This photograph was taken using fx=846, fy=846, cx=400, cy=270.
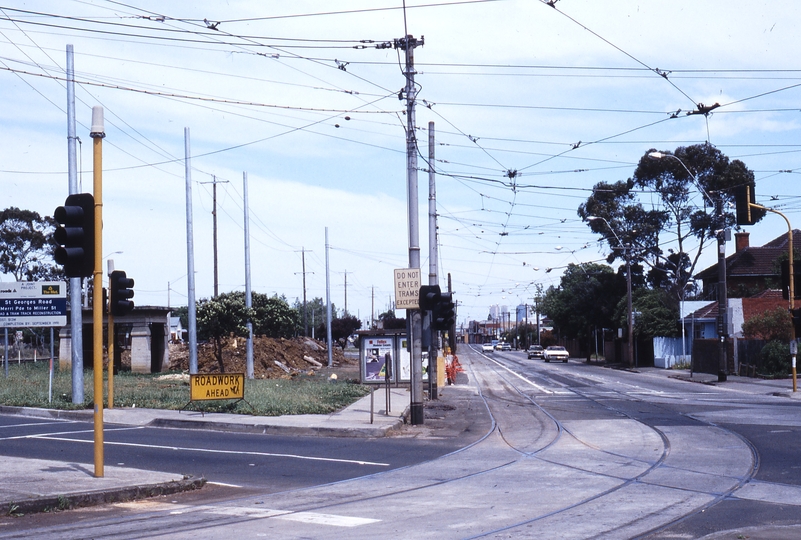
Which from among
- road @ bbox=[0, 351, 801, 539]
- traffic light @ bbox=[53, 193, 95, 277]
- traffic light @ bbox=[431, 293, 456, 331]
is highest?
traffic light @ bbox=[53, 193, 95, 277]

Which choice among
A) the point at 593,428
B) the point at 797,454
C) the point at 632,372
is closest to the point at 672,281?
the point at 632,372

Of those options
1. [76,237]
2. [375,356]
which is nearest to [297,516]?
[76,237]

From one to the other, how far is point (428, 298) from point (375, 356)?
12928mm

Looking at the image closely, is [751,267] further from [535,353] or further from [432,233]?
[432,233]

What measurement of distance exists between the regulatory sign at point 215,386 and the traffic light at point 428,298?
17.3 ft

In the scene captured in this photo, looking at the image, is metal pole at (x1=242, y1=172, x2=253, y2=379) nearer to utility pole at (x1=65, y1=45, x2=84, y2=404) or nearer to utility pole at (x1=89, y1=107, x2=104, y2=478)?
utility pole at (x1=65, y1=45, x2=84, y2=404)

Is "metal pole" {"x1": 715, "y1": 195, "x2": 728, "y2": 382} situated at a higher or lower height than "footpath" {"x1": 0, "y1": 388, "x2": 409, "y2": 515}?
higher

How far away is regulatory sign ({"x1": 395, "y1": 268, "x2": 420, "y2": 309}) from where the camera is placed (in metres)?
20.5

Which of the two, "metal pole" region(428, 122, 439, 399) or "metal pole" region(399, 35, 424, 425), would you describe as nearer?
"metal pole" region(399, 35, 424, 425)

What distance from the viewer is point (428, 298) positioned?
2008cm

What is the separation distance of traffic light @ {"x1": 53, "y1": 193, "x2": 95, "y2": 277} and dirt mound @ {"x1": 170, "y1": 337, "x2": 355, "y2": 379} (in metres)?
34.2

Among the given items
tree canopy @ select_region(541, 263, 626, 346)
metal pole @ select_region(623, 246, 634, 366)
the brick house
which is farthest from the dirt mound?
the brick house

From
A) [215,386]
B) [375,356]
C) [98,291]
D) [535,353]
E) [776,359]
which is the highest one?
[98,291]

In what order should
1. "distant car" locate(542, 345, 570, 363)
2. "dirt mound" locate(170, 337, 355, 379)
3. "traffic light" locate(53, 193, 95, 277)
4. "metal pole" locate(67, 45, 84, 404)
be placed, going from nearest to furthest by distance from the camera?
1. "traffic light" locate(53, 193, 95, 277)
2. "metal pole" locate(67, 45, 84, 404)
3. "dirt mound" locate(170, 337, 355, 379)
4. "distant car" locate(542, 345, 570, 363)
